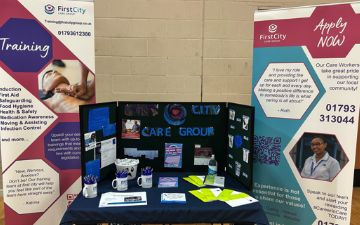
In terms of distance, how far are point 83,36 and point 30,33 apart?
0.33 meters

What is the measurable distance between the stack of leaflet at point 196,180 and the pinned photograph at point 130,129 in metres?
0.42

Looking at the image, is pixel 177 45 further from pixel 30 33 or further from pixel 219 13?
pixel 30 33

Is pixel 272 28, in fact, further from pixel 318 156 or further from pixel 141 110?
pixel 141 110

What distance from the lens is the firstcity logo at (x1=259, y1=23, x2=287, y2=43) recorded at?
1.98m

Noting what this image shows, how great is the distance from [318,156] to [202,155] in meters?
0.75

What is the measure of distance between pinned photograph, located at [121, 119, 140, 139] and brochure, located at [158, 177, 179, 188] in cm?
33

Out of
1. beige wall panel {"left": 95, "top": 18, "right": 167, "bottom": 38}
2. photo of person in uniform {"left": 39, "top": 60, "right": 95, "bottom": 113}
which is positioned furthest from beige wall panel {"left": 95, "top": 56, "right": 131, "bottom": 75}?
photo of person in uniform {"left": 39, "top": 60, "right": 95, "bottom": 113}

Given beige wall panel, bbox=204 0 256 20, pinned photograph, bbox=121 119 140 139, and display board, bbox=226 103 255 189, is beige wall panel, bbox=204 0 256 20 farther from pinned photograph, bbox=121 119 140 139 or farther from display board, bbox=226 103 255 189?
pinned photograph, bbox=121 119 140 139

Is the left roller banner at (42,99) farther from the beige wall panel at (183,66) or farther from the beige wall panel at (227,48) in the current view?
→ the beige wall panel at (227,48)

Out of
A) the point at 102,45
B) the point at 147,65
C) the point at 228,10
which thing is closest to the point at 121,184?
the point at 147,65

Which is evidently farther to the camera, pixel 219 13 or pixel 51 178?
pixel 219 13

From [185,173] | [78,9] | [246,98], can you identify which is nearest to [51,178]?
[185,173]

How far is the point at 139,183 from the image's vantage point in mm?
1754

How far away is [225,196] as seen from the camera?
5.22 feet
